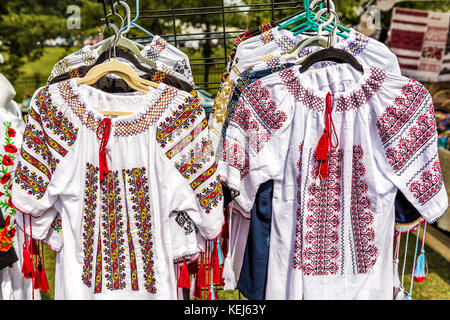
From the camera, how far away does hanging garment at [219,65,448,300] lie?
1190 mm

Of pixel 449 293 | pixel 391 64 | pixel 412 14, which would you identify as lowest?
pixel 449 293

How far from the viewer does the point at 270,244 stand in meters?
1.27

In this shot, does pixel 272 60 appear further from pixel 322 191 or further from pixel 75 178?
pixel 75 178

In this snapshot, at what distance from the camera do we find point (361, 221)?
1237 mm

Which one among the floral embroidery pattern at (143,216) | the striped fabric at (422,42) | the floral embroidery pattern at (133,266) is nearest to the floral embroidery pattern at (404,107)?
the floral embroidery pattern at (143,216)

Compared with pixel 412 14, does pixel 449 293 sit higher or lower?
lower

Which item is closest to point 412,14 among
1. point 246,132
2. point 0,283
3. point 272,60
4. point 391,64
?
point 391,64

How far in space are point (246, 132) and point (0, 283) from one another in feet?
4.20

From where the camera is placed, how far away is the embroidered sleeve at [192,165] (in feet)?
3.97

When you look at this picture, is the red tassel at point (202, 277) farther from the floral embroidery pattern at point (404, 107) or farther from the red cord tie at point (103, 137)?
the floral embroidery pattern at point (404, 107)

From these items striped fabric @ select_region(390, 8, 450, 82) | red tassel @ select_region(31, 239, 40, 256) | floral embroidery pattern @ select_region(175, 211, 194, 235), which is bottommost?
red tassel @ select_region(31, 239, 40, 256)

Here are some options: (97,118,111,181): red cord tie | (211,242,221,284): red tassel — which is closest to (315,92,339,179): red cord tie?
(211,242,221,284): red tassel

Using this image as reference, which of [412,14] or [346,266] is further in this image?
[412,14]

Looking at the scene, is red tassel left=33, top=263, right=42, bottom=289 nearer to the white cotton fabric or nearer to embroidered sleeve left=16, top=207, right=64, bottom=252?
embroidered sleeve left=16, top=207, right=64, bottom=252
